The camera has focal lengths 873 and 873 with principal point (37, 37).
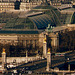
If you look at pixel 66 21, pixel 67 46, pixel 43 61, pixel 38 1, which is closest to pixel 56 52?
pixel 67 46

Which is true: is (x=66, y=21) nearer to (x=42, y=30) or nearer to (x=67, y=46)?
(x=42, y=30)

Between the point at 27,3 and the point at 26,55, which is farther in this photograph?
the point at 27,3

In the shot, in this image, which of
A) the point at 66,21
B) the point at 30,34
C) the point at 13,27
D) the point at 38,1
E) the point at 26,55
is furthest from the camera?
the point at 38,1

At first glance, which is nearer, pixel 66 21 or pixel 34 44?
pixel 34 44

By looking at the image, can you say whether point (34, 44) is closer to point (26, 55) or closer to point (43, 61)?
point (26, 55)

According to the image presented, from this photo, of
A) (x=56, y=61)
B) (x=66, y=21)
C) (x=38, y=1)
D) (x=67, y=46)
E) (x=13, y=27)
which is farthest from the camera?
(x=38, y=1)

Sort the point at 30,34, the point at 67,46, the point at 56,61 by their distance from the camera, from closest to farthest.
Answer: the point at 56,61 < the point at 67,46 < the point at 30,34

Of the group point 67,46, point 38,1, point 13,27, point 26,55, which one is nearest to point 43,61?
point 26,55

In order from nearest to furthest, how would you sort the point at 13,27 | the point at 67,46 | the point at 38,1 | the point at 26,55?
1. the point at 26,55
2. the point at 67,46
3. the point at 13,27
4. the point at 38,1
